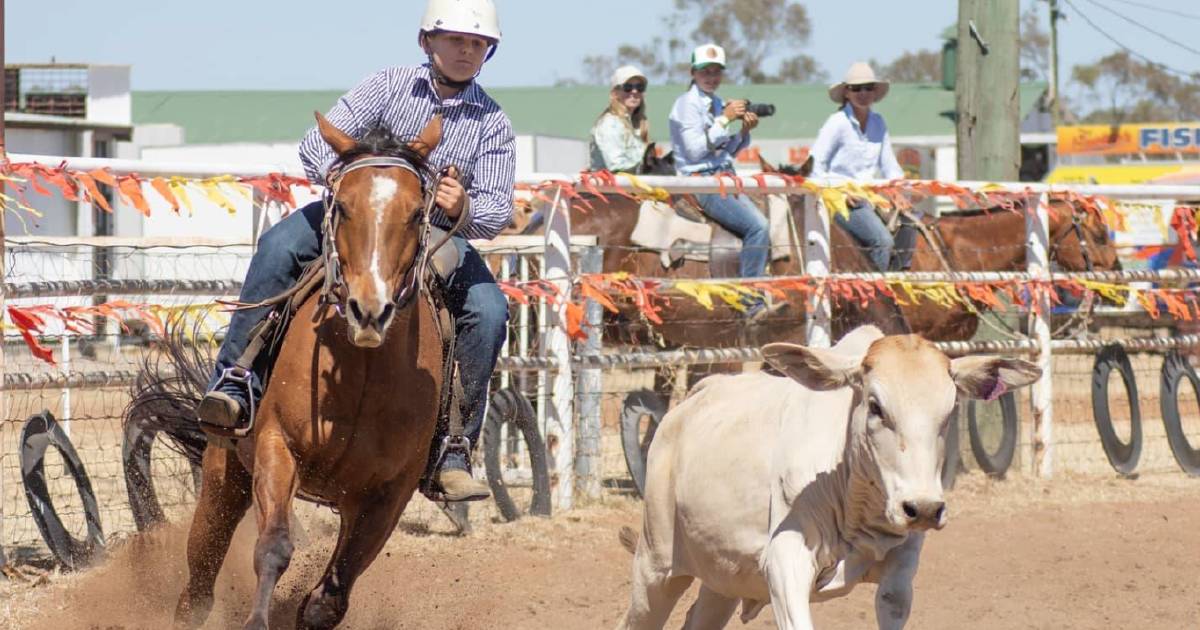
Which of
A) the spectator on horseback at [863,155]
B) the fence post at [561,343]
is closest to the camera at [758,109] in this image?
the spectator on horseback at [863,155]

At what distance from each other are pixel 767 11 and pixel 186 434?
68521 mm

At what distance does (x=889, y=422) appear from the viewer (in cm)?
480

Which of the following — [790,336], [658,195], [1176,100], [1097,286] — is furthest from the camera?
[1176,100]

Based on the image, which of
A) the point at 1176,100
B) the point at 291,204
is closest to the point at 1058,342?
the point at 291,204

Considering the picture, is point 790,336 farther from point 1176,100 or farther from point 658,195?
point 1176,100

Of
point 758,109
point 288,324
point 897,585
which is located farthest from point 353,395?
point 758,109

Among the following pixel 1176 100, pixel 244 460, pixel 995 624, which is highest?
pixel 1176 100

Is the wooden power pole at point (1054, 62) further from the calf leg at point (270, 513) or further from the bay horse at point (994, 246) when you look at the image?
the calf leg at point (270, 513)

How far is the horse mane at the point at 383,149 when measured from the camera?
213 inches

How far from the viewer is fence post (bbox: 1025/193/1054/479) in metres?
11.3

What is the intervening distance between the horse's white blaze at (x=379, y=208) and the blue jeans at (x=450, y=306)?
810 mm

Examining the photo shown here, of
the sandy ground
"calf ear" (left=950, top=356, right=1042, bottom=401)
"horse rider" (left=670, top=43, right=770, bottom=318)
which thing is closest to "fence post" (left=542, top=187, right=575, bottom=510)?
the sandy ground

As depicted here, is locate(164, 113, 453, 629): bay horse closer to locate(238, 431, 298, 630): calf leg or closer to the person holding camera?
locate(238, 431, 298, 630): calf leg

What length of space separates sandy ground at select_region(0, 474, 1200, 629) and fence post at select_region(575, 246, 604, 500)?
0.21 meters
